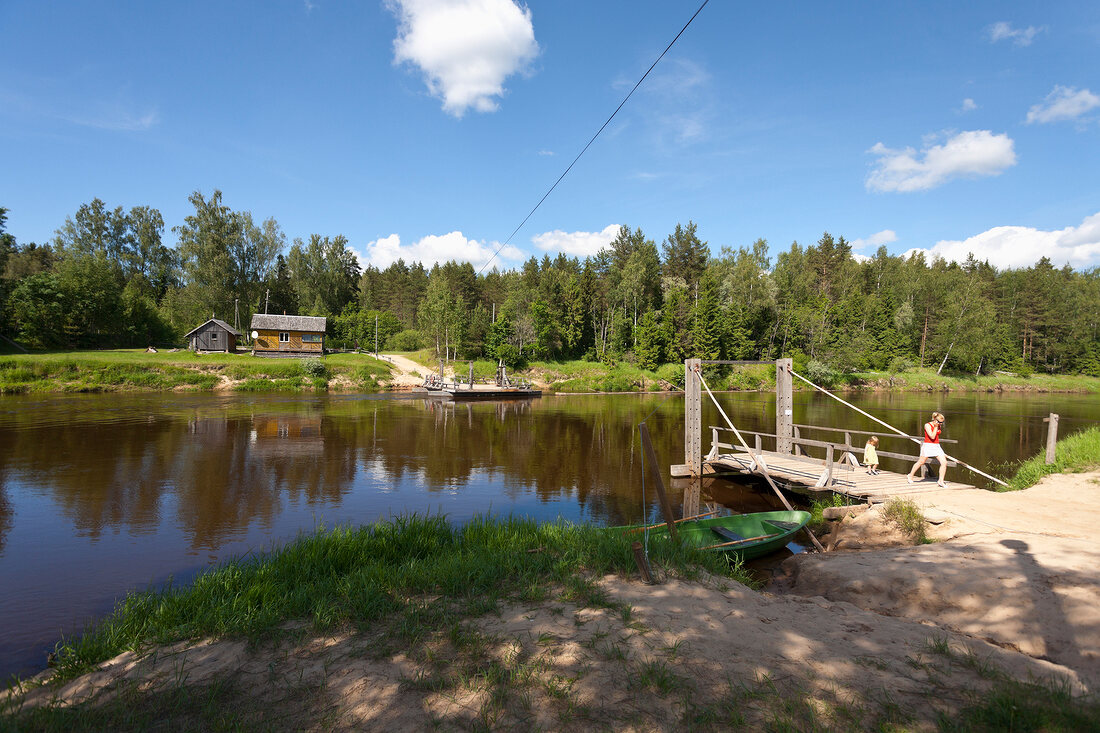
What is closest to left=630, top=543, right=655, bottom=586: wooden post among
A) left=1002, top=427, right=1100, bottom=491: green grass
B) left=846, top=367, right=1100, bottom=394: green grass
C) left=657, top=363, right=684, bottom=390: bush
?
left=1002, top=427, right=1100, bottom=491: green grass

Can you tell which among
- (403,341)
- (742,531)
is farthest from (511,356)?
(742,531)

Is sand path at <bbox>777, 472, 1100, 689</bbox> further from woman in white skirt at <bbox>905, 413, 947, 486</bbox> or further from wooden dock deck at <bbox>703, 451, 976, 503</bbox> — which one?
woman in white skirt at <bbox>905, 413, 947, 486</bbox>

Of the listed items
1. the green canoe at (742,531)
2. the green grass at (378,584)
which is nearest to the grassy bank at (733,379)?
the green canoe at (742,531)

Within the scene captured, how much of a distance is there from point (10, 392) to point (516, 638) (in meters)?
46.5

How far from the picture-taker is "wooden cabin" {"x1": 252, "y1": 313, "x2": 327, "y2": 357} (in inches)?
2114

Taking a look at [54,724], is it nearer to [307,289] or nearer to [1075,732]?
[1075,732]

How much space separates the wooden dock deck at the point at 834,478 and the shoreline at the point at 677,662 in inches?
209

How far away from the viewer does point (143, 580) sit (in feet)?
27.5

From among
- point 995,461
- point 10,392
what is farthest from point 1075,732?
point 10,392

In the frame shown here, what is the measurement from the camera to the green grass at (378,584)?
512 cm

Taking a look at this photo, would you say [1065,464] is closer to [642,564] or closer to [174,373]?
[642,564]

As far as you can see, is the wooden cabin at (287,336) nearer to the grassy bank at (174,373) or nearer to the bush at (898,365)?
the grassy bank at (174,373)

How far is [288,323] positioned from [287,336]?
1.45 m

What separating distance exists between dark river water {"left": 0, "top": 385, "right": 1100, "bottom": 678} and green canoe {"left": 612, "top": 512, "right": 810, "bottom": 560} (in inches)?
66.3
